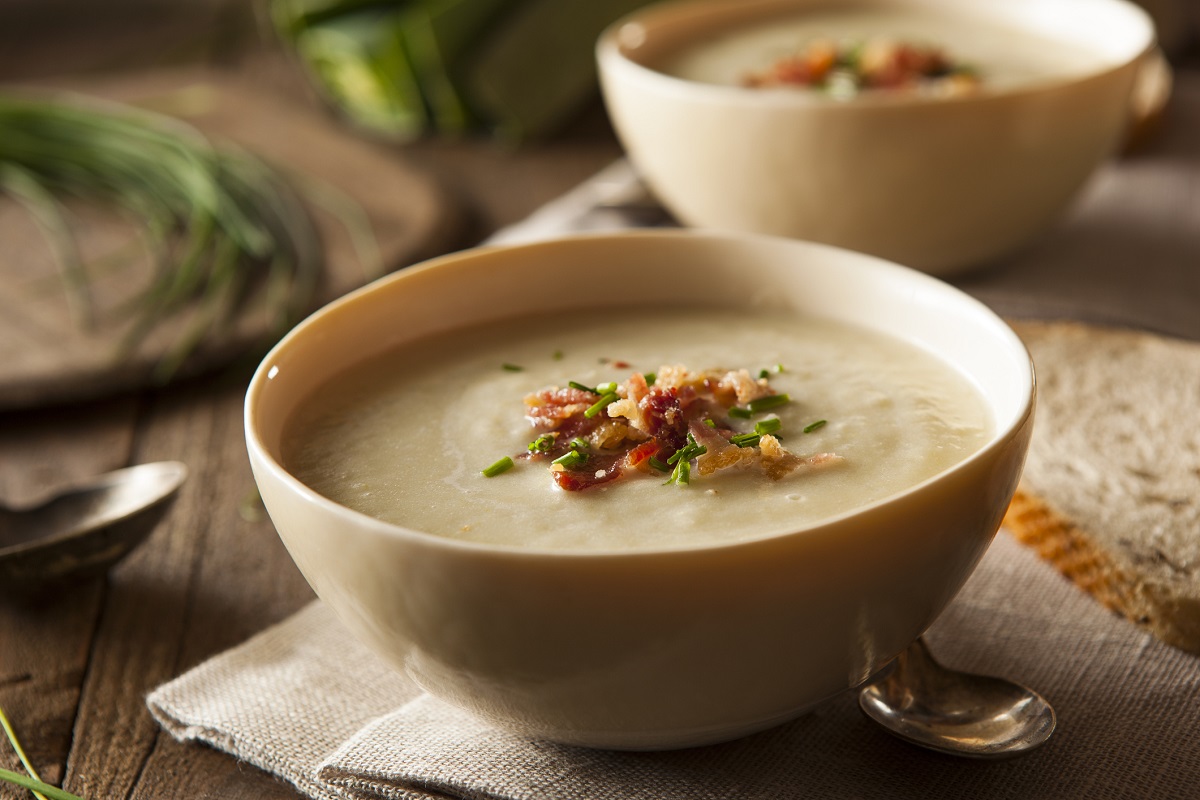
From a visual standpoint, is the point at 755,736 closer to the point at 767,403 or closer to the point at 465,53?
the point at 767,403

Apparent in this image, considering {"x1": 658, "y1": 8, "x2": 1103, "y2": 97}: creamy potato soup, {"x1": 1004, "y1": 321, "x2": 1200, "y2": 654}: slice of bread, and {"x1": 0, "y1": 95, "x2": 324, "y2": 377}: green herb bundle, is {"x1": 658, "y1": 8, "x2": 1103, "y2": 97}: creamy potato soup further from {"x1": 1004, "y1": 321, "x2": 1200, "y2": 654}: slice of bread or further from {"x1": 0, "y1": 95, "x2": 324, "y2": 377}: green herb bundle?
{"x1": 0, "y1": 95, "x2": 324, "y2": 377}: green herb bundle

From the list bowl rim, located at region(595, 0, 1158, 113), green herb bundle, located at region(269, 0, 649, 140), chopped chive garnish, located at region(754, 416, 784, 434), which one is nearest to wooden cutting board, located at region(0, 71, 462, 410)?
green herb bundle, located at region(269, 0, 649, 140)

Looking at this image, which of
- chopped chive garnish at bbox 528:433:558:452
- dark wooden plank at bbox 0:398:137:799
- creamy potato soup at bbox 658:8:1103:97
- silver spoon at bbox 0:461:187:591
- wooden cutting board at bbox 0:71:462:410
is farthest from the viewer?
creamy potato soup at bbox 658:8:1103:97

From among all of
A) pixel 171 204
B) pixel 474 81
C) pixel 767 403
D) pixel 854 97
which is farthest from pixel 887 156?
pixel 171 204

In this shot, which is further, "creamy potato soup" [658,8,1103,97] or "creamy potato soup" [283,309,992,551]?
"creamy potato soup" [658,8,1103,97]

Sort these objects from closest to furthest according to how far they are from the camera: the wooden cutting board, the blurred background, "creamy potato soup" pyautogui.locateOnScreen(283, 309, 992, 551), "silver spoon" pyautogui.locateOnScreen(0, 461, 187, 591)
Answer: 1. "creamy potato soup" pyautogui.locateOnScreen(283, 309, 992, 551)
2. "silver spoon" pyautogui.locateOnScreen(0, 461, 187, 591)
3. the wooden cutting board
4. the blurred background

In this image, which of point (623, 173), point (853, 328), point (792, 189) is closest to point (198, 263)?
point (623, 173)
